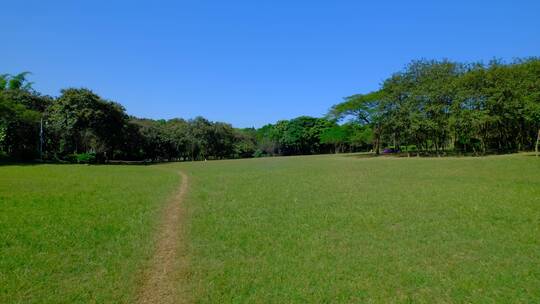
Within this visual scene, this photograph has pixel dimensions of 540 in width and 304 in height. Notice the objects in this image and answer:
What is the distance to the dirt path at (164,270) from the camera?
545 cm

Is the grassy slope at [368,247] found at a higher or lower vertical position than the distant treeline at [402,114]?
lower

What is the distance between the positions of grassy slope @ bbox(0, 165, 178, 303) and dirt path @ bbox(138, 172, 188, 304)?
22 centimetres

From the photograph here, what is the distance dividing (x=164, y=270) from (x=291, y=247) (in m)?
2.74

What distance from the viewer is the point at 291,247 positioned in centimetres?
784

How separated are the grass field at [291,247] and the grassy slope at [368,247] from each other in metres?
0.03

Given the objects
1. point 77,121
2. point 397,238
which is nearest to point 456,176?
point 397,238

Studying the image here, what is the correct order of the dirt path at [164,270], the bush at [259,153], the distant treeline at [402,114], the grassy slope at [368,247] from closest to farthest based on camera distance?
the dirt path at [164,270] < the grassy slope at [368,247] < the distant treeline at [402,114] < the bush at [259,153]

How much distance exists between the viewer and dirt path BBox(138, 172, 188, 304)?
545cm

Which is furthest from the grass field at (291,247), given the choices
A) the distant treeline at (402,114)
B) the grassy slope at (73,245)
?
the distant treeline at (402,114)

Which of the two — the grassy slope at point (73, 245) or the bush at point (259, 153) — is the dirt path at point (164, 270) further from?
the bush at point (259, 153)

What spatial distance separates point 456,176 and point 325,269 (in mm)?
17138

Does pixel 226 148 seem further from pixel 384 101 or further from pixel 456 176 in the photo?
pixel 456 176

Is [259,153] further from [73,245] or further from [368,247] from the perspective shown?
[368,247]

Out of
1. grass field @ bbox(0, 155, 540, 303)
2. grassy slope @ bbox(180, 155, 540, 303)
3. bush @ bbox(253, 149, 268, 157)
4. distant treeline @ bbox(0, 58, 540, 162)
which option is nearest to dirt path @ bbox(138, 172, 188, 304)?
grass field @ bbox(0, 155, 540, 303)
